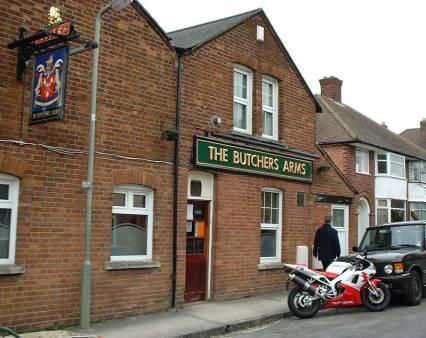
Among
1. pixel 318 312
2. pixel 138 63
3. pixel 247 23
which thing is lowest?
pixel 318 312

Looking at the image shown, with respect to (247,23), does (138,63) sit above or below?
below

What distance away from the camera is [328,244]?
13250 mm

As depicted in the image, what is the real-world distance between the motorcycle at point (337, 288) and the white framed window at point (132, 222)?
9.22 ft

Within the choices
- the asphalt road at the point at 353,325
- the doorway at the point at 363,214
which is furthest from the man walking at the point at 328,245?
the doorway at the point at 363,214

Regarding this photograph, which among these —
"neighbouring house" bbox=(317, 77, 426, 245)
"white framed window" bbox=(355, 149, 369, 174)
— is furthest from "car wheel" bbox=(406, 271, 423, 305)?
"white framed window" bbox=(355, 149, 369, 174)

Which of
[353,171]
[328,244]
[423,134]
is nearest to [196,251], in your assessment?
[328,244]

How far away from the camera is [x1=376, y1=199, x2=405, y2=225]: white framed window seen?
25.6m

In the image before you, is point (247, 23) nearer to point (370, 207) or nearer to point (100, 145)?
point (100, 145)

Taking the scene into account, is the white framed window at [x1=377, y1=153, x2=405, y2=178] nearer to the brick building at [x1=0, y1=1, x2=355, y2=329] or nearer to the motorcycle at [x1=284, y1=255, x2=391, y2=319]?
the brick building at [x1=0, y1=1, x2=355, y2=329]

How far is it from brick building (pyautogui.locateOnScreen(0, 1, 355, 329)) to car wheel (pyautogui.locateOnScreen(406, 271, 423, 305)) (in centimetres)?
333

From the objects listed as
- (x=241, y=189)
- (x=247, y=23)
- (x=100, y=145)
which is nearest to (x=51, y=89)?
(x=100, y=145)

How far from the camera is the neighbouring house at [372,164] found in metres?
24.0

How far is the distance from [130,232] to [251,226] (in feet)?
11.7

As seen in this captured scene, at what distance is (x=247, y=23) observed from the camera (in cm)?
1335
